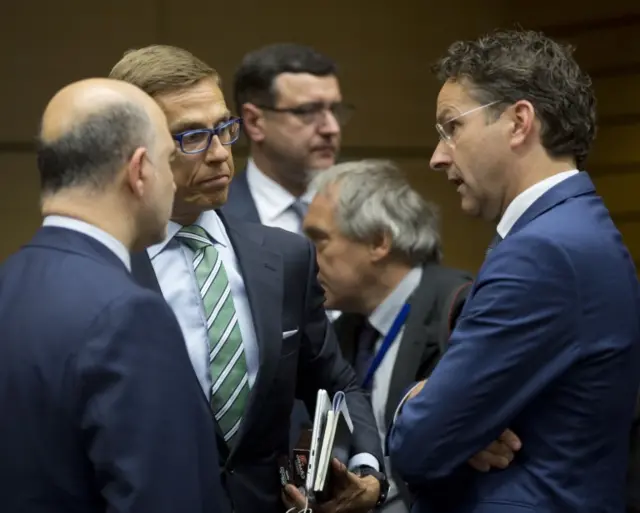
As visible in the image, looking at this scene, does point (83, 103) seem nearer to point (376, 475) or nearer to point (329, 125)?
point (376, 475)

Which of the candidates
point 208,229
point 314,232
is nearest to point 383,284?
point 314,232

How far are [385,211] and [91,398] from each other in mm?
1710

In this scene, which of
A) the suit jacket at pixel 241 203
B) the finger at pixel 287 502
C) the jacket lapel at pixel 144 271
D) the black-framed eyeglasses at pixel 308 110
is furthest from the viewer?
the black-framed eyeglasses at pixel 308 110

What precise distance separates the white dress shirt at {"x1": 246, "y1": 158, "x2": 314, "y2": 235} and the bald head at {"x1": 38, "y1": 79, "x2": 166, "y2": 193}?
182 centimetres

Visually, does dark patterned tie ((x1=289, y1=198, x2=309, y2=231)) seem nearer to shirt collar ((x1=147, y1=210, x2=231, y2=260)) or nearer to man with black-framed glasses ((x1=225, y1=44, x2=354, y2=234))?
man with black-framed glasses ((x1=225, y1=44, x2=354, y2=234))

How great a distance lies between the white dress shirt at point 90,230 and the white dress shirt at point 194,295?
1.66 ft

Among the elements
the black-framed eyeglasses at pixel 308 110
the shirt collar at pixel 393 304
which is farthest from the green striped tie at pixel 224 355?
the black-framed eyeglasses at pixel 308 110

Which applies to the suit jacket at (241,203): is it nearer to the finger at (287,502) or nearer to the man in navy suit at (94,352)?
the finger at (287,502)

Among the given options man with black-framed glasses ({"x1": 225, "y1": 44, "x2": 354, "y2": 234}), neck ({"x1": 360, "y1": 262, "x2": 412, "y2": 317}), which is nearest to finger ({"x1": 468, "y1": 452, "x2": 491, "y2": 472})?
neck ({"x1": 360, "y1": 262, "x2": 412, "y2": 317})

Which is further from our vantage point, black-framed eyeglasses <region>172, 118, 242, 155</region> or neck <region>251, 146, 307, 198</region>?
neck <region>251, 146, 307, 198</region>

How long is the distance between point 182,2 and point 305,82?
911 mm

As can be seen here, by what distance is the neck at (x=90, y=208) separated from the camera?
1.71 metres

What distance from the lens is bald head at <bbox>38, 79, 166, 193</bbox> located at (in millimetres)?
1705

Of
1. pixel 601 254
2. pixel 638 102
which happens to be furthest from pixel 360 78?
pixel 601 254
